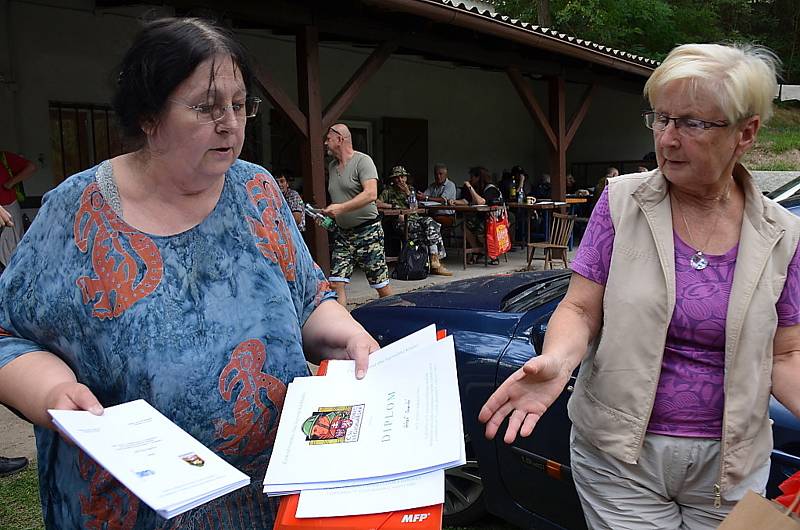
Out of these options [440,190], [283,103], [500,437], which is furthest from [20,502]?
[440,190]

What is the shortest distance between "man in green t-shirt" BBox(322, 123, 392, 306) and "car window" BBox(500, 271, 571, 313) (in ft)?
10.0

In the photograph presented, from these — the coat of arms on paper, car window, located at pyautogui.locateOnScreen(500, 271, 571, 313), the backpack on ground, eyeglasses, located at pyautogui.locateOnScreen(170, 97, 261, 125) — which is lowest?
the backpack on ground

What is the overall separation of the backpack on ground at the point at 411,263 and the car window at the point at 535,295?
5657 millimetres

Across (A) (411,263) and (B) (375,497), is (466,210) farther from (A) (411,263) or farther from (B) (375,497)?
(B) (375,497)

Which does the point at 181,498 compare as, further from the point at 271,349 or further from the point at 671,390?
the point at 671,390

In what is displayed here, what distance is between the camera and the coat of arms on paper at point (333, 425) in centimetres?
129

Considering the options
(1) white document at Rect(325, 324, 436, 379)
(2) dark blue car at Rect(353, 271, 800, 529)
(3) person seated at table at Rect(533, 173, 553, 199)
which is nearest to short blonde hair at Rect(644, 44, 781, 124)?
(1) white document at Rect(325, 324, 436, 379)

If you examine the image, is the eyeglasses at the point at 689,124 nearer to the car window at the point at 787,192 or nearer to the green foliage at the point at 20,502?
the car window at the point at 787,192

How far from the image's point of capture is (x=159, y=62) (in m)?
1.33

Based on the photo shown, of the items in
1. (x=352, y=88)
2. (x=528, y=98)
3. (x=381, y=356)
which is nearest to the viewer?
(x=381, y=356)

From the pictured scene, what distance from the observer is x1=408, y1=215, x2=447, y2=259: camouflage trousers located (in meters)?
9.49

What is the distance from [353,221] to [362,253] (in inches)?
13.1

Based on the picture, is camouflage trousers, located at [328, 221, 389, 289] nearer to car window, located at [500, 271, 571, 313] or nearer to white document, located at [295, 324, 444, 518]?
car window, located at [500, 271, 571, 313]

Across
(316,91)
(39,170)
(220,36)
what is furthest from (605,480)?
(39,170)
